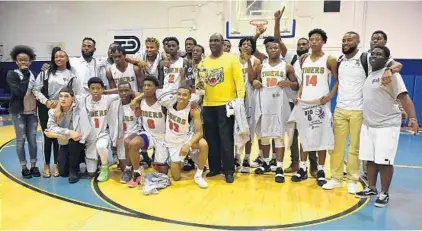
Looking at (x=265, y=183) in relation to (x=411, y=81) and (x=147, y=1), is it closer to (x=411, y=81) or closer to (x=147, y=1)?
(x=411, y=81)

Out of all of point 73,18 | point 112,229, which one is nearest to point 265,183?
point 112,229

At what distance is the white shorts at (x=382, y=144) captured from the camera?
3477 millimetres

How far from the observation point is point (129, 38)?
10766mm

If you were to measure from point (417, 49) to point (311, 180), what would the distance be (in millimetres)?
6628

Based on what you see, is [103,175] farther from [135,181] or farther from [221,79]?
[221,79]

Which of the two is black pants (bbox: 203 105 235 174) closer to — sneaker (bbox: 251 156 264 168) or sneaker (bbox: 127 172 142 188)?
sneaker (bbox: 251 156 264 168)

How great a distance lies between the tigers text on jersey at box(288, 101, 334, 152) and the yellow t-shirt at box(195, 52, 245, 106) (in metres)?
0.74

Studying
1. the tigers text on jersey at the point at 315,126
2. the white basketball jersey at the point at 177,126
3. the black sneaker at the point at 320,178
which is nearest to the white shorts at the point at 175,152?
the white basketball jersey at the point at 177,126

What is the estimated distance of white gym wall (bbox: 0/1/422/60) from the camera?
30.2 feet

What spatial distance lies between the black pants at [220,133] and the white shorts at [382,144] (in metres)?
1.53

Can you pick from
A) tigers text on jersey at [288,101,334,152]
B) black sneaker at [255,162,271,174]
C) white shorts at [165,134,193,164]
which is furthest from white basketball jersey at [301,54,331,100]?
white shorts at [165,134,193,164]

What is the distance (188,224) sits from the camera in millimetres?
3133

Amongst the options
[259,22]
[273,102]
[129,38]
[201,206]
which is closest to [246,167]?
[273,102]

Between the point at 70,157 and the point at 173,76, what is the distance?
1584mm
